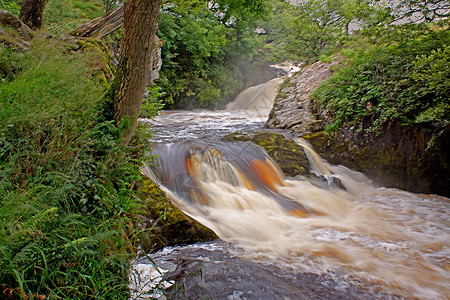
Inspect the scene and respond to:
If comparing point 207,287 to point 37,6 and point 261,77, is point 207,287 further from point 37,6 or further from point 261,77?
point 261,77

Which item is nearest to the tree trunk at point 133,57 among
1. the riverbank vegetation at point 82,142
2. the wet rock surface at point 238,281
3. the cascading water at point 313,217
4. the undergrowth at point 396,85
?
the riverbank vegetation at point 82,142

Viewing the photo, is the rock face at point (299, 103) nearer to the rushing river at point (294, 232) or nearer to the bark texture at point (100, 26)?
the rushing river at point (294, 232)

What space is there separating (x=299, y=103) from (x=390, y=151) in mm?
3578

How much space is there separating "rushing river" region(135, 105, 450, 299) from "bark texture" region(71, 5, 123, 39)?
4.10 metres

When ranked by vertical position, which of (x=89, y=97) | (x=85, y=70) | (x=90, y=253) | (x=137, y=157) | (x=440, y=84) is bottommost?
(x=90, y=253)

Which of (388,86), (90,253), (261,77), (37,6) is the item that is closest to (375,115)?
(388,86)

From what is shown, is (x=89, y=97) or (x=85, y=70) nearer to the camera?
(x=89, y=97)

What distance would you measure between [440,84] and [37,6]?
370 inches

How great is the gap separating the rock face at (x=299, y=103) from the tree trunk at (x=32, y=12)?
291 inches

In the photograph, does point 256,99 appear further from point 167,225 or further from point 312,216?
point 167,225

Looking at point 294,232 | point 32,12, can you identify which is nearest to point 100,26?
point 32,12

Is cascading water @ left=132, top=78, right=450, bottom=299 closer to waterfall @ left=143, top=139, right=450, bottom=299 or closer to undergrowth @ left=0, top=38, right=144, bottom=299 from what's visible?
waterfall @ left=143, top=139, right=450, bottom=299

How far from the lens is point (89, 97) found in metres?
3.42

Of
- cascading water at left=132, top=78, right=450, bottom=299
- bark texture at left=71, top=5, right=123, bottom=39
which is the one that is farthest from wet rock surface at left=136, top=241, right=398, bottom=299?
bark texture at left=71, top=5, right=123, bottom=39
